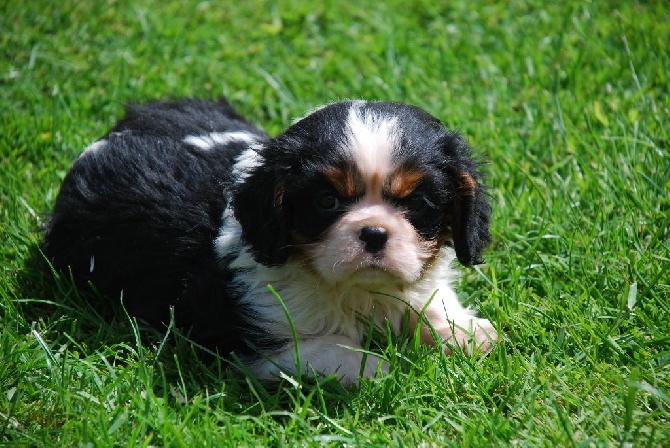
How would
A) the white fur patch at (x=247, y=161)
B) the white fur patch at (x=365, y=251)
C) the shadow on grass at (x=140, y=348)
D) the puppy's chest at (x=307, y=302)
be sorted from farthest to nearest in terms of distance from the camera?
the white fur patch at (x=247, y=161) < the puppy's chest at (x=307, y=302) < the shadow on grass at (x=140, y=348) < the white fur patch at (x=365, y=251)

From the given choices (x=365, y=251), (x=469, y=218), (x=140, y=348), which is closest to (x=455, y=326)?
(x=469, y=218)

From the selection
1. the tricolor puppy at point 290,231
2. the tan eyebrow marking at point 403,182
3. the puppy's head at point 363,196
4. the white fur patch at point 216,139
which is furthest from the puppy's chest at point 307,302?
the white fur patch at point 216,139

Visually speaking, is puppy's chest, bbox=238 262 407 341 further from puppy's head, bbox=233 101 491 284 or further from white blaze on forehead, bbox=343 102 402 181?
white blaze on forehead, bbox=343 102 402 181

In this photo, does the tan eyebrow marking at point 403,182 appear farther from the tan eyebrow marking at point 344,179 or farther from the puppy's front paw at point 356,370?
the puppy's front paw at point 356,370

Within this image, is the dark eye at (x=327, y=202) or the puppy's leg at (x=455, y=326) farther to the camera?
the puppy's leg at (x=455, y=326)

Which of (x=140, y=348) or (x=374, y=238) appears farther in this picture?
(x=140, y=348)

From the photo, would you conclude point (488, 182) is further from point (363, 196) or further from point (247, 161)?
point (363, 196)

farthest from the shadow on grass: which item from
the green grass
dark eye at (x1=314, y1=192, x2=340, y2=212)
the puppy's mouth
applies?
dark eye at (x1=314, y1=192, x2=340, y2=212)

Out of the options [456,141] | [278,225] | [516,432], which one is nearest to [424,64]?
[456,141]
